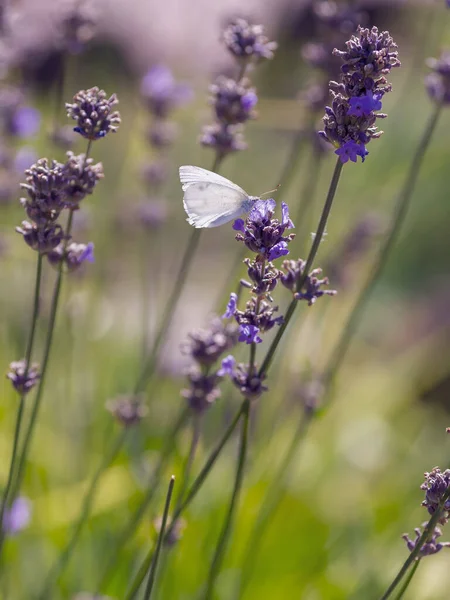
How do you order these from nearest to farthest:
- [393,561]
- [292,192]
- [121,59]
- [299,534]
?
[393,561], [299,534], [292,192], [121,59]

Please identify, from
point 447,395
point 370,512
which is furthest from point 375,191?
point 370,512

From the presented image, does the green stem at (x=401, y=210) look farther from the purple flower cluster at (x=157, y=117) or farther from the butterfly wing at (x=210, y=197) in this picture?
the purple flower cluster at (x=157, y=117)

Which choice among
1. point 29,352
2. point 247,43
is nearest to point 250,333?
point 29,352

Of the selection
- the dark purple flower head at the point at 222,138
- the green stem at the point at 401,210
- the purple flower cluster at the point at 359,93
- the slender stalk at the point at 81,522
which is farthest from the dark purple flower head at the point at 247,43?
the slender stalk at the point at 81,522

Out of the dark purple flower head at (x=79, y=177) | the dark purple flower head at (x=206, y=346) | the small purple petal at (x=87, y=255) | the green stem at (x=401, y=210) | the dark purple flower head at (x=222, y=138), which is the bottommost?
the dark purple flower head at (x=206, y=346)

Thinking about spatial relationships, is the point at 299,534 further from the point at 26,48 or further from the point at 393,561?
the point at 26,48
